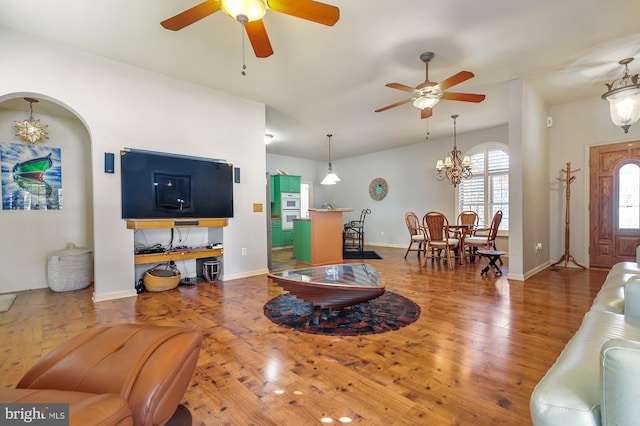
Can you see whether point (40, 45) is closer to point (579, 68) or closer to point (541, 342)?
point (541, 342)

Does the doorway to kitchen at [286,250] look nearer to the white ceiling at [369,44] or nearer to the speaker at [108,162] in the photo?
the speaker at [108,162]

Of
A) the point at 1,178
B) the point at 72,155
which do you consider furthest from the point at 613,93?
the point at 1,178

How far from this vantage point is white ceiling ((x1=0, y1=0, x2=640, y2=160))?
100.0 inches

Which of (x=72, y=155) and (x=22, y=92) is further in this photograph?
(x=72, y=155)

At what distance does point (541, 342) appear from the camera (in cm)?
208

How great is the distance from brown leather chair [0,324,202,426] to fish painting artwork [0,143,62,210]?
158 inches

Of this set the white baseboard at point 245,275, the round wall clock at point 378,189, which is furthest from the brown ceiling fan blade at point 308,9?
the round wall clock at point 378,189

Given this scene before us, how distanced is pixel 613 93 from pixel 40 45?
625 centimetres

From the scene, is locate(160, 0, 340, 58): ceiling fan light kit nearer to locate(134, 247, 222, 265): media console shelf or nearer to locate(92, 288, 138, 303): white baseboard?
locate(134, 247, 222, 265): media console shelf

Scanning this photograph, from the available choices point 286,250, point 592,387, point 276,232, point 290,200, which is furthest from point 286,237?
point 592,387

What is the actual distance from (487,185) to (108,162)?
22.8 ft

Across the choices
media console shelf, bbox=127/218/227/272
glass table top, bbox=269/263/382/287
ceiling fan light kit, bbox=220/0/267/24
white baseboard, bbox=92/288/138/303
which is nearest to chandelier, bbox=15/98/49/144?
media console shelf, bbox=127/218/227/272

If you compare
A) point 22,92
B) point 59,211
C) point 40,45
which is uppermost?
point 40,45

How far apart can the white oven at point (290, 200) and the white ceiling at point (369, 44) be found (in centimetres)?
348
